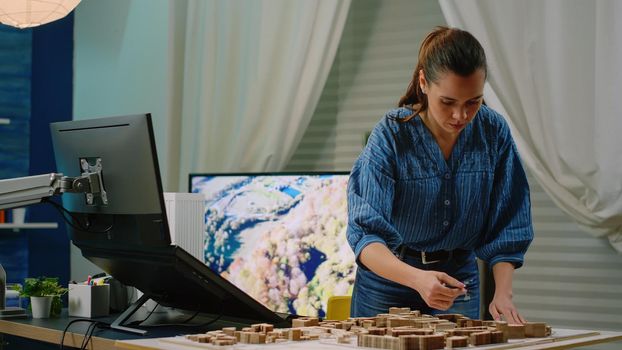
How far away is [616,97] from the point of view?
9.85 ft

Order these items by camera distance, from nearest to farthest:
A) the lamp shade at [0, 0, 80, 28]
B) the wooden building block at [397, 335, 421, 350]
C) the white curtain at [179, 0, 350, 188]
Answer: the wooden building block at [397, 335, 421, 350] < the lamp shade at [0, 0, 80, 28] < the white curtain at [179, 0, 350, 188]

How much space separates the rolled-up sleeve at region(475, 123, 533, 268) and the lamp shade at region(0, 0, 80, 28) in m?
2.20

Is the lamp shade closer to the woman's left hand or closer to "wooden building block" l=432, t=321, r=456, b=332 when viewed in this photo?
the woman's left hand

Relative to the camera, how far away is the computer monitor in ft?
6.52

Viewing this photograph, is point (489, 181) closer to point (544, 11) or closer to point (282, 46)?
point (544, 11)

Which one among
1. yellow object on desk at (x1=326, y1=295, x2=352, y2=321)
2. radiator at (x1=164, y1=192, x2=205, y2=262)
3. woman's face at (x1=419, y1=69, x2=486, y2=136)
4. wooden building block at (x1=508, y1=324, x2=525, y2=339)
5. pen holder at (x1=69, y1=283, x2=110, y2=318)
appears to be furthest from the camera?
yellow object on desk at (x1=326, y1=295, x2=352, y2=321)

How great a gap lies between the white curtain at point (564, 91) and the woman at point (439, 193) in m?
0.97

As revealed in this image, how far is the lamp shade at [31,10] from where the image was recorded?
11.9 feet

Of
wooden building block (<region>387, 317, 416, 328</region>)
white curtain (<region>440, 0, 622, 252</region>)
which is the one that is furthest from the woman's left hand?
white curtain (<region>440, 0, 622, 252</region>)

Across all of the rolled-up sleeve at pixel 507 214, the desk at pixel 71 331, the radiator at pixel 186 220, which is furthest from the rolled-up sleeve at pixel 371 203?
the radiator at pixel 186 220

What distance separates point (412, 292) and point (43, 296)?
1.09 m

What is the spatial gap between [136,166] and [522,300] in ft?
6.07

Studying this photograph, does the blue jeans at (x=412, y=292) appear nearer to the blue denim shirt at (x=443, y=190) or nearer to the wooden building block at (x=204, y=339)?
the blue denim shirt at (x=443, y=190)

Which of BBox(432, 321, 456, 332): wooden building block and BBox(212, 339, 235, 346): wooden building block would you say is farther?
BBox(432, 321, 456, 332): wooden building block
